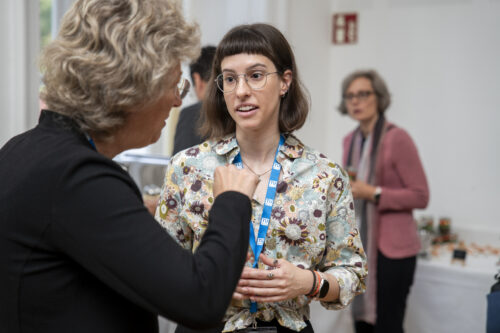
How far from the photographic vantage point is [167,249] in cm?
77

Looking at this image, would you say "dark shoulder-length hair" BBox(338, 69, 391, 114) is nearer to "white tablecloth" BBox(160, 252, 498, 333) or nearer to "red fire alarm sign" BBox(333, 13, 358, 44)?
"white tablecloth" BBox(160, 252, 498, 333)

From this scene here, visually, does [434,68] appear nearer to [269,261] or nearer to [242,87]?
[242,87]

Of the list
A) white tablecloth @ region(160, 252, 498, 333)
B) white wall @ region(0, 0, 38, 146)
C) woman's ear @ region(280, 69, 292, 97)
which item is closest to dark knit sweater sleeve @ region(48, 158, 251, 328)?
woman's ear @ region(280, 69, 292, 97)

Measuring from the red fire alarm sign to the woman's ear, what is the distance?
359 cm

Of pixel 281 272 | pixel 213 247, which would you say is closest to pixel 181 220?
pixel 281 272

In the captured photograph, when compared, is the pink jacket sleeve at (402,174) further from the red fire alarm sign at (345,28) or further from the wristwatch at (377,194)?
the red fire alarm sign at (345,28)

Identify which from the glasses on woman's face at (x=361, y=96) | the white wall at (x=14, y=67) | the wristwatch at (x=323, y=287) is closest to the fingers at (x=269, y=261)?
the wristwatch at (x=323, y=287)

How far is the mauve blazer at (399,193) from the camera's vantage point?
2.80 metres

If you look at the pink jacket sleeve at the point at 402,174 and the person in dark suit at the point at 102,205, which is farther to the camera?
the pink jacket sleeve at the point at 402,174

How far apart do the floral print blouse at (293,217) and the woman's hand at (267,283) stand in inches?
4.3

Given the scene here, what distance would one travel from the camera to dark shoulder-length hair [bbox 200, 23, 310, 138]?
1.46 m

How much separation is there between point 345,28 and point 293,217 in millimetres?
3974

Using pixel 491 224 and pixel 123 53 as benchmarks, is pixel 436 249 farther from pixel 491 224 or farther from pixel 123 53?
pixel 123 53

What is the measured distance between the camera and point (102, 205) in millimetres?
759
